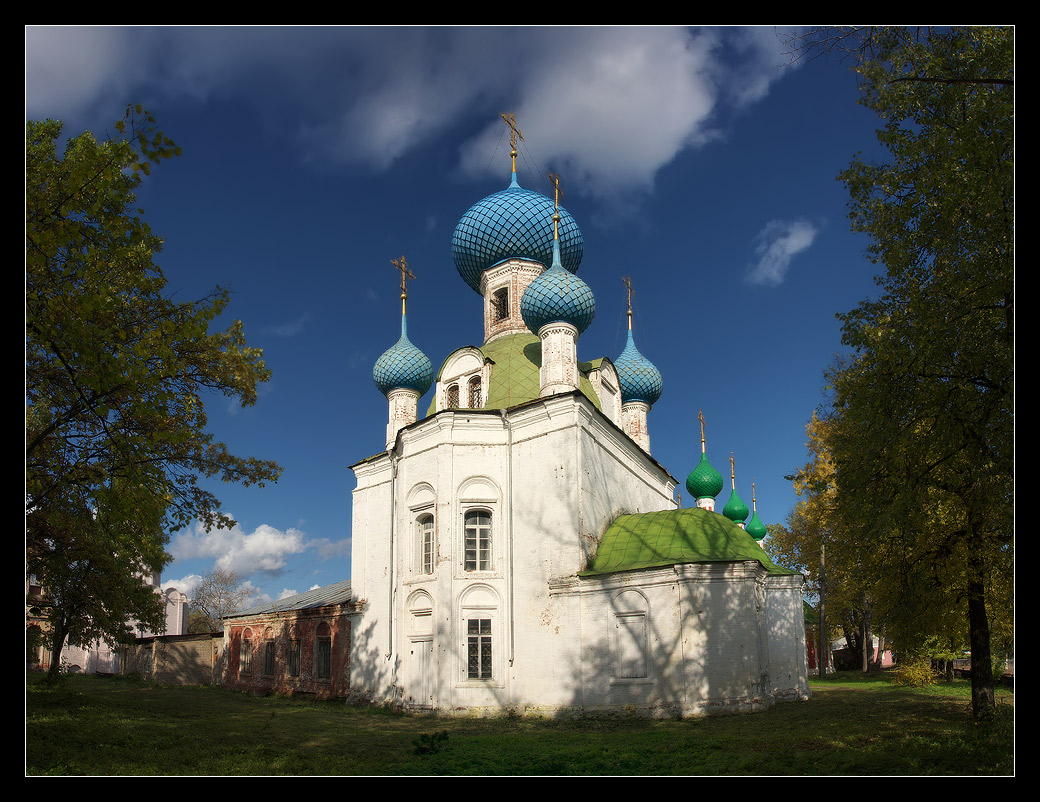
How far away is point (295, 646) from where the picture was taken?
875 inches

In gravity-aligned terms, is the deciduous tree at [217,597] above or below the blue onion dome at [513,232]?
A: below

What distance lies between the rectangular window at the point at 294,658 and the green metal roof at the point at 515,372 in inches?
337

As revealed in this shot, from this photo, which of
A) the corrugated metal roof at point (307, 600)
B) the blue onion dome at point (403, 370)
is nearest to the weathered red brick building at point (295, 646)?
the corrugated metal roof at point (307, 600)

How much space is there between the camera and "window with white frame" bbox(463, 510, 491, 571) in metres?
16.6

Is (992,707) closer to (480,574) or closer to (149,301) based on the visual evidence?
(480,574)

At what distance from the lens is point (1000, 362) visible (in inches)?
316

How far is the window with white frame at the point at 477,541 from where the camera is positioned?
16562mm

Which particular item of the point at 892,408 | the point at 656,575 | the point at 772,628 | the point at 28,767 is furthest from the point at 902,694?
the point at 28,767

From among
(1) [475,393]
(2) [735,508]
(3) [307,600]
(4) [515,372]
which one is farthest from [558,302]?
(3) [307,600]

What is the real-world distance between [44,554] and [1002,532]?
1483cm

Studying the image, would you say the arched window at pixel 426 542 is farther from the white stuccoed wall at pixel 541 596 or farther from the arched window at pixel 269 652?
the arched window at pixel 269 652

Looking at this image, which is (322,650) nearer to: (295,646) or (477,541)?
(295,646)

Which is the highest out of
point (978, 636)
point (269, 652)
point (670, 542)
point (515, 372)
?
point (515, 372)

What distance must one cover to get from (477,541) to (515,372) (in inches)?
188
